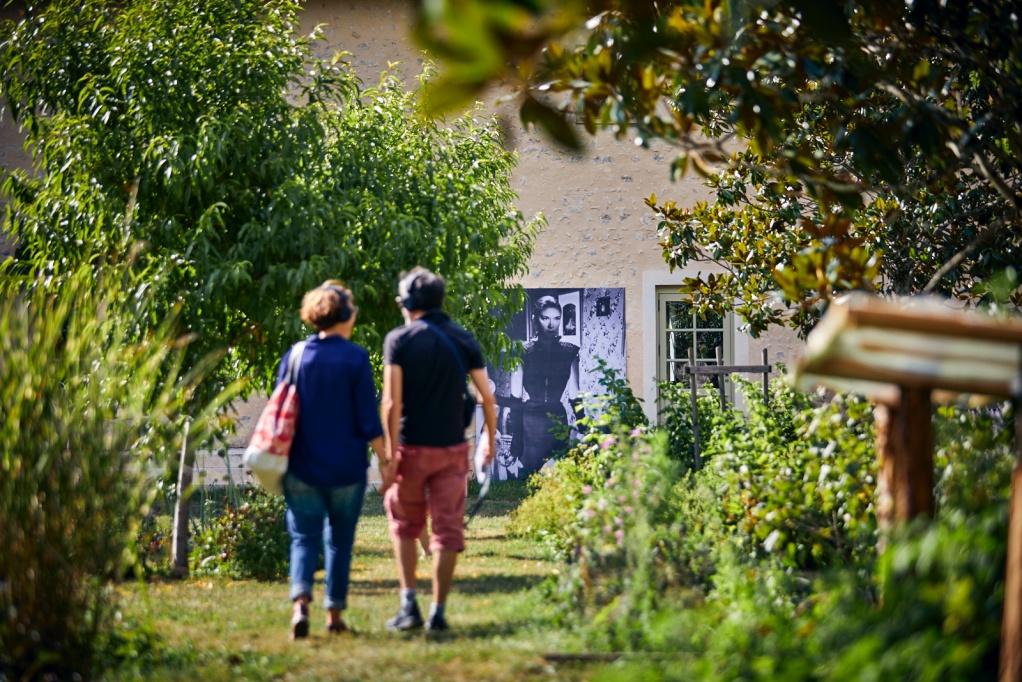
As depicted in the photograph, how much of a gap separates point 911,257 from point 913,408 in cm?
599

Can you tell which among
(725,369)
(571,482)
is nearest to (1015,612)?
(571,482)

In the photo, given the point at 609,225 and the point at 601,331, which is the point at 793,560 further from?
the point at 609,225

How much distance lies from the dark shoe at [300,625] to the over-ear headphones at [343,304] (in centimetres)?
130

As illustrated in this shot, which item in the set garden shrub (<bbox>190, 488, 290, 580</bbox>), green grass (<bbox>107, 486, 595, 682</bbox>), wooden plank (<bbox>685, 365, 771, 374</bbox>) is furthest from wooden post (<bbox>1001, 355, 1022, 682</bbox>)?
wooden plank (<bbox>685, 365, 771, 374</bbox>)

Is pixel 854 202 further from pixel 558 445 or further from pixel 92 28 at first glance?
pixel 558 445

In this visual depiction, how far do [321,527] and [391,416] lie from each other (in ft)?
1.93

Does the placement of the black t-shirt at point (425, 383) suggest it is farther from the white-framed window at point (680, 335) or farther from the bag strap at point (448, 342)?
the white-framed window at point (680, 335)

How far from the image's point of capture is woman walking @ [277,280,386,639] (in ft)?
17.4

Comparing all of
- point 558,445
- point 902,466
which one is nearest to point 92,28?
point 902,466

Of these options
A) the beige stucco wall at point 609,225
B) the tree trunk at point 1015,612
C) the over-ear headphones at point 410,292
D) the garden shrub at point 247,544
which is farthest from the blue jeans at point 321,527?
the beige stucco wall at point 609,225

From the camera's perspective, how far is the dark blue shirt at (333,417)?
530 cm

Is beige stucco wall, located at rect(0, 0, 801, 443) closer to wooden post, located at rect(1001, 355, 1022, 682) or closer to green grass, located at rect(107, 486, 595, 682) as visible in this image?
green grass, located at rect(107, 486, 595, 682)

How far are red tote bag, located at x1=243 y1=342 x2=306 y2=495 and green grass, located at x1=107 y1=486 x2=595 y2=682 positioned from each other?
0.73 metres

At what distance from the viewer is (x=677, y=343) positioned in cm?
1410
